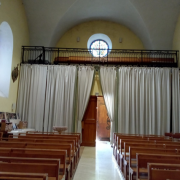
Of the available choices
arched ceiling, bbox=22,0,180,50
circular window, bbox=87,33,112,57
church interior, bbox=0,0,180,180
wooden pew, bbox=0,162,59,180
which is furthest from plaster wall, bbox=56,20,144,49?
wooden pew, bbox=0,162,59,180

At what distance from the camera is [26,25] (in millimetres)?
9227

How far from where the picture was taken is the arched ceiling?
8750 mm

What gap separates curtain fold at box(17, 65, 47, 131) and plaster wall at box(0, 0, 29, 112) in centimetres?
38

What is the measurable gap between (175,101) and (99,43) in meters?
5.36

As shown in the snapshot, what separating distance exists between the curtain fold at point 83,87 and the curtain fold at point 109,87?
56cm

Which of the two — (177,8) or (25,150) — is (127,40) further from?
(25,150)

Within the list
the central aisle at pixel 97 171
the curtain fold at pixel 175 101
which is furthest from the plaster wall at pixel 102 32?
the central aisle at pixel 97 171

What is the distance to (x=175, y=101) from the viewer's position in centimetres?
838

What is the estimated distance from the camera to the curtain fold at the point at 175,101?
8156 mm

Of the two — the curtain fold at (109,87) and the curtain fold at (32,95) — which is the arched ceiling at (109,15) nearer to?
the curtain fold at (32,95)

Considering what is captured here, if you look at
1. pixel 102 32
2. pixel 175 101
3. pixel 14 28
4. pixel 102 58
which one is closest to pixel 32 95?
pixel 14 28

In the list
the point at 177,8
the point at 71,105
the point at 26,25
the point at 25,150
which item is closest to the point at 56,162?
the point at 25,150

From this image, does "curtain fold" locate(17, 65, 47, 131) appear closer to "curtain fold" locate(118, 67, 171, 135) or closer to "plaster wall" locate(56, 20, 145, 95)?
"plaster wall" locate(56, 20, 145, 95)

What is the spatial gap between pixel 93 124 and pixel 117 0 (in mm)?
5970
